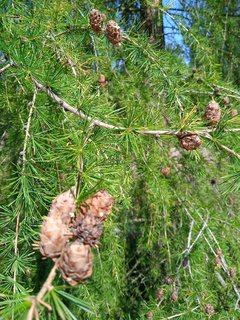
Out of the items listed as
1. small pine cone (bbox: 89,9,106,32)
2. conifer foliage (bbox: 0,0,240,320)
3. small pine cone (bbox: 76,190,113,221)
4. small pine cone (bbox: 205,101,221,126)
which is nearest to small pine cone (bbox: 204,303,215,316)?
conifer foliage (bbox: 0,0,240,320)

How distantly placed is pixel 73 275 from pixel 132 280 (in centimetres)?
122

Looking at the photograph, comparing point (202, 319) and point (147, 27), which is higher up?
point (147, 27)

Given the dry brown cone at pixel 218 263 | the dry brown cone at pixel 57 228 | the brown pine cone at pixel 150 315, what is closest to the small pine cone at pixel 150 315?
the brown pine cone at pixel 150 315

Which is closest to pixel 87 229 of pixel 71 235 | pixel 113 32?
pixel 71 235

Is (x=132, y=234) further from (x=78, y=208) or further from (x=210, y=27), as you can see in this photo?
(x=78, y=208)

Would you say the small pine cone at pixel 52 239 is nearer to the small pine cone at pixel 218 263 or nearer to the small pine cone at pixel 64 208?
the small pine cone at pixel 64 208

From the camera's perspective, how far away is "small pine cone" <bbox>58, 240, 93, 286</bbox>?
0.42 m

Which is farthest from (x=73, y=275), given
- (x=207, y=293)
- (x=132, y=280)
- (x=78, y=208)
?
(x=132, y=280)

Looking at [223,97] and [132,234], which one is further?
[132,234]

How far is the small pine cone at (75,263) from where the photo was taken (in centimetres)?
42

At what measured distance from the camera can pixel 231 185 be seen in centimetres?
68

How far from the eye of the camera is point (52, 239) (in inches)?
16.9

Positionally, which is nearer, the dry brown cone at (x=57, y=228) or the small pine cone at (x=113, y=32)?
the dry brown cone at (x=57, y=228)

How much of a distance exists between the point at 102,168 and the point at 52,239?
0.73 ft
